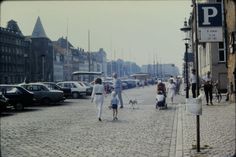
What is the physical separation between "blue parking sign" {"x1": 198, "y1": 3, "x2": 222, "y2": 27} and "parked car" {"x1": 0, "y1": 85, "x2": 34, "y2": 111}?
1802 cm

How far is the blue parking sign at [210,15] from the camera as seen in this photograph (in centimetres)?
942

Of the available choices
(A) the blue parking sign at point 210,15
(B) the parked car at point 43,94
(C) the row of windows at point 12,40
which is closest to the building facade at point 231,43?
(B) the parked car at point 43,94

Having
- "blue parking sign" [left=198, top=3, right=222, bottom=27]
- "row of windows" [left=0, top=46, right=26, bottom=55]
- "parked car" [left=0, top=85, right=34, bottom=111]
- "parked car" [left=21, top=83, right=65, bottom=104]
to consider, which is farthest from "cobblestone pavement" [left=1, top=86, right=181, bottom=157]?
"row of windows" [left=0, top=46, right=26, bottom=55]

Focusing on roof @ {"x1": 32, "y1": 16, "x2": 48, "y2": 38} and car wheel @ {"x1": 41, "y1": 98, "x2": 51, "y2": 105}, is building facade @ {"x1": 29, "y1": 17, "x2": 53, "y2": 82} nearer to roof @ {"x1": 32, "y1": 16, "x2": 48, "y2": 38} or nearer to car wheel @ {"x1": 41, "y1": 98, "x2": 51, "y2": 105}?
roof @ {"x1": 32, "y1": 16, "x2": 48, "y2": 38}

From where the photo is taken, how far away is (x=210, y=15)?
9.45 metres

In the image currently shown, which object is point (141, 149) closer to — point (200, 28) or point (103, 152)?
point (103, 152)

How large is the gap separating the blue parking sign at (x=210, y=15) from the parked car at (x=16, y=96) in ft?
59.1

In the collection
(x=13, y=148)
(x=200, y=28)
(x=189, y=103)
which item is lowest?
(x=13, y=148)

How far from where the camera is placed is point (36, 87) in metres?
30.6

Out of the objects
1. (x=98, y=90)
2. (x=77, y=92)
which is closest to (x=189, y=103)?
(x=98, y=90)

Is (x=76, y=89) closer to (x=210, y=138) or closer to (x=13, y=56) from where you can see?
(x=210, y=138)

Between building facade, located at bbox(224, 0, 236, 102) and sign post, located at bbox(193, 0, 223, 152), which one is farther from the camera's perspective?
building facade, located at bbox(224, 0, 236, 102)

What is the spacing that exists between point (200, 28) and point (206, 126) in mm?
4939

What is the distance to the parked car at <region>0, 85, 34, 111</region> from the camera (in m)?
25.7
